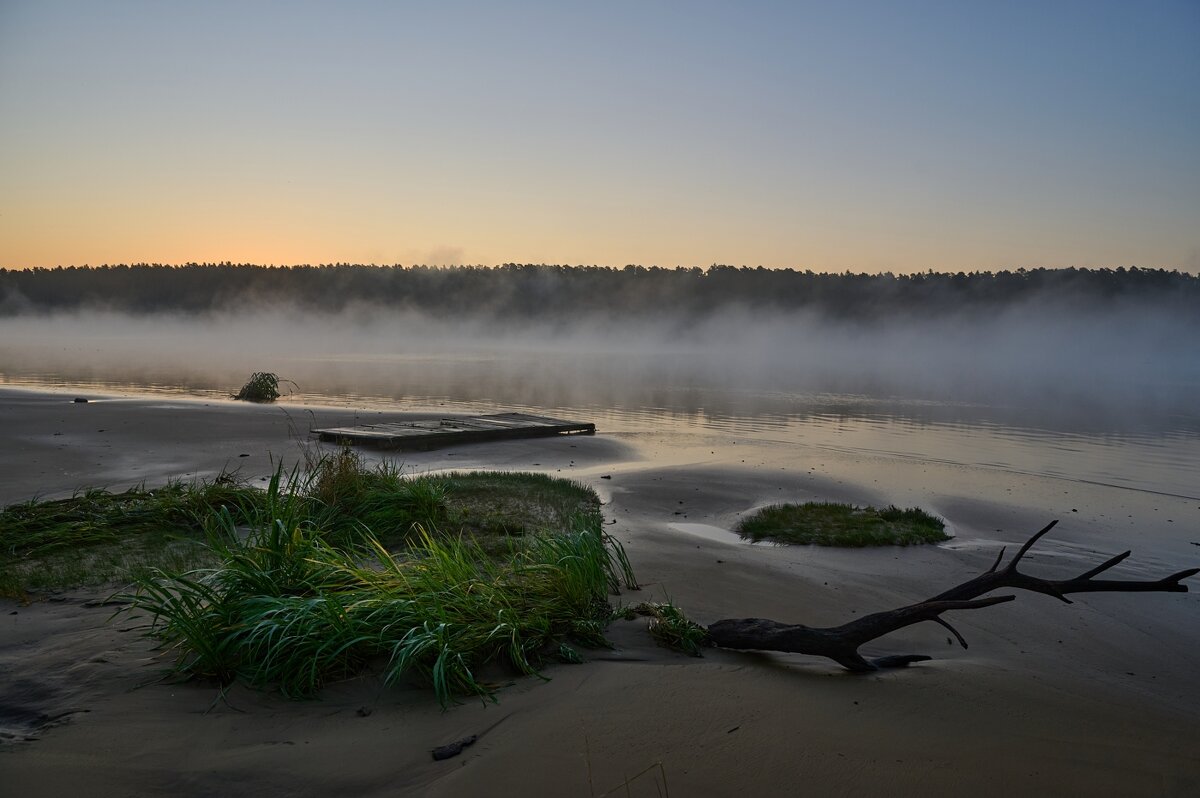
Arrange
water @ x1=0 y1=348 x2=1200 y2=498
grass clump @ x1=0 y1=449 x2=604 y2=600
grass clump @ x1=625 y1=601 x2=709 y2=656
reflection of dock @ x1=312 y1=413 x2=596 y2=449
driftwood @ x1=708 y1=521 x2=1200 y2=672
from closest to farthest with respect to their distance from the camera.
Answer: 1. driftwood @ x1=708 y1=521 x2=1200 y2=672
2. grass clump @ x1=625 y1=601 x2=709 y2=656
3. grass clump @ x1=0 y1=449 x2=604 y2=600
4. reflection of dock @ x1=312 y1=413 x2=596 y2=449
5. water @ x1=0 y1=348 x2=1200 y2=498

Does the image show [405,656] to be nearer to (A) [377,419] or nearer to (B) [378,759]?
(B) [378,759]

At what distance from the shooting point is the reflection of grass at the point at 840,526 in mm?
9109

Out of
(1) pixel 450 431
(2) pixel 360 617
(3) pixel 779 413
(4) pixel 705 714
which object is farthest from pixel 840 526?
(3) pixel 779 413

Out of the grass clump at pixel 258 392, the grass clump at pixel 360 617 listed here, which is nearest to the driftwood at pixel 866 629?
the grass clump at pixel 360 617

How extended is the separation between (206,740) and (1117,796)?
4039mm

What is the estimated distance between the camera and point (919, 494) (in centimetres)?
1295

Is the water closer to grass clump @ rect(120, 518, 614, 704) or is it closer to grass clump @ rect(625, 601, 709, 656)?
grass clump @ rect(625, 601, 709, 656)

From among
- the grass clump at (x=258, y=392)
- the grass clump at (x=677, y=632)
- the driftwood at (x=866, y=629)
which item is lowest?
the grass clump at (x=677, y=632)

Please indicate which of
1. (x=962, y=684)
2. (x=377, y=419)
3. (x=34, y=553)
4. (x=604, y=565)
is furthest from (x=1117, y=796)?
(x=377, y=419)

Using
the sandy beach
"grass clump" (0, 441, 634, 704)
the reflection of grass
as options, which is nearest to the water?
the reflection of grass

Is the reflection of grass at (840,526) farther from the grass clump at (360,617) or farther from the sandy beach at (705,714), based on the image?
the grass clump at (360,617)

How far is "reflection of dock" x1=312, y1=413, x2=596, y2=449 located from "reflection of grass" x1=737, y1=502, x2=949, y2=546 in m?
7.58

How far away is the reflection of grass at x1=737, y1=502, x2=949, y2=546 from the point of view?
29.9ft

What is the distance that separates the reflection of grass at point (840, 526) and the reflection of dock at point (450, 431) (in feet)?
24.9
